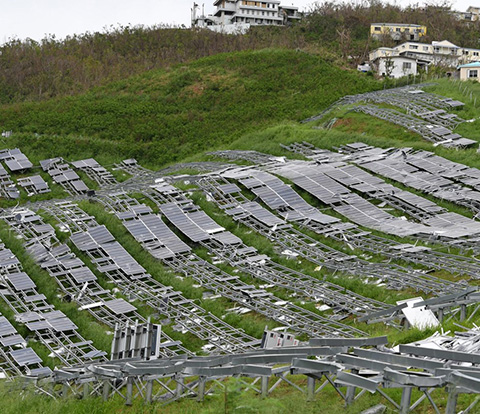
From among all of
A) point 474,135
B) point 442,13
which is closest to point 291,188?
point 474,135

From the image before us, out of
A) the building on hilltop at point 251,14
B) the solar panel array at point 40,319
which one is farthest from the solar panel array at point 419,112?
the building on hilltop at point 251,14

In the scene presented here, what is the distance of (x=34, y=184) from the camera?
55.7m

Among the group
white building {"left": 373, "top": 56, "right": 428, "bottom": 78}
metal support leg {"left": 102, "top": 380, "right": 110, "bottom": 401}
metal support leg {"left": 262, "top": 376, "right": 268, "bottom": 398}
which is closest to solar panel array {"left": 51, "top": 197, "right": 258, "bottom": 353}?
metal support leg {"left": 102, "top": 380, "right": 110, "bottom": 401}

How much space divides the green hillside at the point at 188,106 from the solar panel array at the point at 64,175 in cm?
331

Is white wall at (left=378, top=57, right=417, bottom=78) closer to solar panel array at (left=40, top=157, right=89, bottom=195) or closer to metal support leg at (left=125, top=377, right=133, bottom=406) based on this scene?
solar panel array at (left=40, top=157, right=89, bottom=195)

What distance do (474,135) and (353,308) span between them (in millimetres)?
28837

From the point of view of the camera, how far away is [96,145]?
6519 centimetres

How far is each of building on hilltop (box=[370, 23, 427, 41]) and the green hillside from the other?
33.5 meters

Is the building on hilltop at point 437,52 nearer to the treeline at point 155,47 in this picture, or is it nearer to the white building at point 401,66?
the treeline at point 155,47

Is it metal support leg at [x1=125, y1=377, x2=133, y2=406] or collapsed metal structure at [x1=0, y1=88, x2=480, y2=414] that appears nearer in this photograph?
collapsed metal structure at [x1=0, y1=88, x2=480, y2=414]

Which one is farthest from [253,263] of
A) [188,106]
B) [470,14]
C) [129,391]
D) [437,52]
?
[470,14]

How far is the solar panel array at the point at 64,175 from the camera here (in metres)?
55.7

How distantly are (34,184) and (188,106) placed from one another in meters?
24.8

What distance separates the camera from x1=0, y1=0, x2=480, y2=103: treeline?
86312 millimetres
